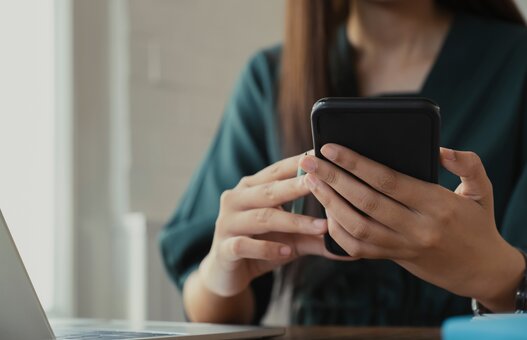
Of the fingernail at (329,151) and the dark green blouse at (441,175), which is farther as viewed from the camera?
the dark green blouse at (441,175)

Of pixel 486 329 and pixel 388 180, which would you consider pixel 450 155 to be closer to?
pixel 388 180

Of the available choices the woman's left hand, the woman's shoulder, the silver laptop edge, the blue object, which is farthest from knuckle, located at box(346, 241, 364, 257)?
the woman's shoulder

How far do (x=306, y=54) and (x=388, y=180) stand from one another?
0.68 m

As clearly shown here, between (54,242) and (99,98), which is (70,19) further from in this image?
(54,242)

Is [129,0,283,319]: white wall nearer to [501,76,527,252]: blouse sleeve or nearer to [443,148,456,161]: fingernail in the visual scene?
[501,76,527,252]: blouse sleeve

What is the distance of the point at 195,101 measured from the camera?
2.03 metres

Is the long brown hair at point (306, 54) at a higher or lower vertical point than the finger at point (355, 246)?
higher

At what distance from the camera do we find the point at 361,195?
0.70 metres

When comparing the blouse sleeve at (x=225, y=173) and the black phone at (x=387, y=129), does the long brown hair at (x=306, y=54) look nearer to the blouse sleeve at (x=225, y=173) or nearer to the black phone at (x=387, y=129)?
the blouse sleeve at (x=225, y=173)

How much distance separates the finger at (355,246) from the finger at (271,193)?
0.05 m

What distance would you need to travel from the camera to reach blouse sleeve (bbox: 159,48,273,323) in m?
1.26

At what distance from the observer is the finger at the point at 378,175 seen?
68 cm

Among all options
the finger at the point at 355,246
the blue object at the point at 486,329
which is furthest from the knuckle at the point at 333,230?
the blue object at the point at 486,329

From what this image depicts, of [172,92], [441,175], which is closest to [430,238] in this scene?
[441,175]
